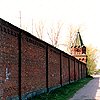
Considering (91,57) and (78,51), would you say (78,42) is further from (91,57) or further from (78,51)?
(91,57)

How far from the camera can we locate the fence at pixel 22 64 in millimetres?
13125

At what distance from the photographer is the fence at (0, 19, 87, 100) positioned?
13125 mm

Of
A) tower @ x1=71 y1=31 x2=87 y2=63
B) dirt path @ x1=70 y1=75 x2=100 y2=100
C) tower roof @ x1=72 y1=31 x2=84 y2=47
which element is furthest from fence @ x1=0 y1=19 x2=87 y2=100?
tower roof @ x1=72 y1=31 x2=84 y2=47

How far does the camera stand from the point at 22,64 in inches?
615

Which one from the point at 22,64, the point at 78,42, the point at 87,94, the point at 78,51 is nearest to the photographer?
the point at 22,64

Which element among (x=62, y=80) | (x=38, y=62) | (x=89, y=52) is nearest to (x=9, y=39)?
(x=38, y=62)

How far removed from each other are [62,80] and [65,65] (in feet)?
8.58

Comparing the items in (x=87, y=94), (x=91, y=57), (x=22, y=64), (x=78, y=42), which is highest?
(x=78, y=42)

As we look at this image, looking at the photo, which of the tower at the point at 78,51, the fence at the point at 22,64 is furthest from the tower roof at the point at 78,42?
the fence at the point at 22,64

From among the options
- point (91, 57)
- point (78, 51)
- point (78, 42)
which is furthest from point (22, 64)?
point (91, 57)

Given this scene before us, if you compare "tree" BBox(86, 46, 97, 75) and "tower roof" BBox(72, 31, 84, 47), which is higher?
"tower roof" BBox(72, 31, 84, 47)

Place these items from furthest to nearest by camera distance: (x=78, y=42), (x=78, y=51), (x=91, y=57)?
(x=91, y=57) < (x=78, y=42) < (x=78, y=51)

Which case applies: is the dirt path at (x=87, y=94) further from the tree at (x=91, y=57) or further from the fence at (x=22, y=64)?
the tree at (x=91, y=57)

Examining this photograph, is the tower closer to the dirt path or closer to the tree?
the tree
